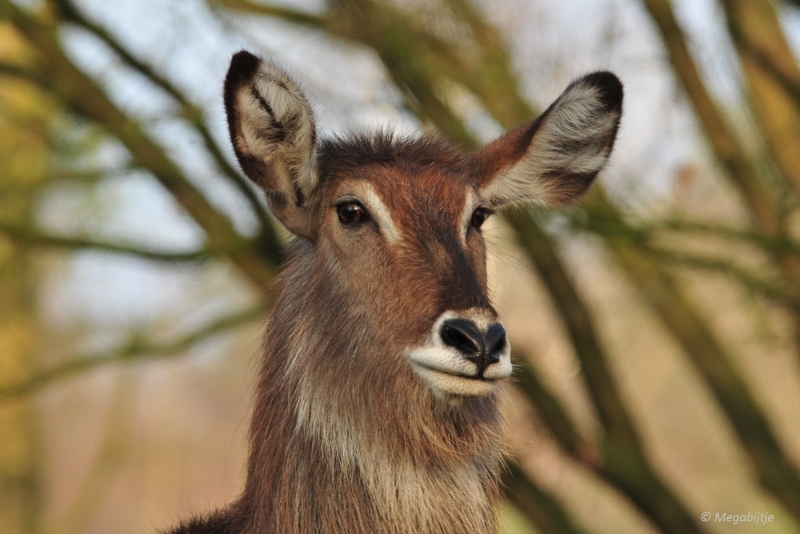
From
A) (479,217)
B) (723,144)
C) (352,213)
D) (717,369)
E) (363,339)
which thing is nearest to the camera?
(363,339)

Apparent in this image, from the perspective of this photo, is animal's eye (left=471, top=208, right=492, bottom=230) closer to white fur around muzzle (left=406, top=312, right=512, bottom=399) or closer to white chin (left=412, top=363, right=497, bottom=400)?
white fur around muzzle (left=406, top=312, right=512, bottom=399)

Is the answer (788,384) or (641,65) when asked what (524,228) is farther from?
(788,384)

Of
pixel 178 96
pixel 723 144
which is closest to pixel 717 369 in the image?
pixel 723 144

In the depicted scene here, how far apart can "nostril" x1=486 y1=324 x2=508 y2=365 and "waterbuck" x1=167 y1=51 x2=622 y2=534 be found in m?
0.08

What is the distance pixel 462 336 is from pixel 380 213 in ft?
2.98

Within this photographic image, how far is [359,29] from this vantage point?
26.2 feet

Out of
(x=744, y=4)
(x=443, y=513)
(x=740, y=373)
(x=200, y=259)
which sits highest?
(x=744, y=4)

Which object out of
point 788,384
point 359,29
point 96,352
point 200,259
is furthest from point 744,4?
point 788,384

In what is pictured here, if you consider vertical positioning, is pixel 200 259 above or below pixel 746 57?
below

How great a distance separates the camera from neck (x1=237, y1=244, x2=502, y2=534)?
4258 mm

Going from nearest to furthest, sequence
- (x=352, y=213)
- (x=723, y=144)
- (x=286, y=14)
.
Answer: (x=352, y=213)
(x=723, y=144)
(x=286, y=14)

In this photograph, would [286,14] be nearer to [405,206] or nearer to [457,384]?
[405,206]

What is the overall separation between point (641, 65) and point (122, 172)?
473 centimetres

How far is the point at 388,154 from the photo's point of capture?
483cm
